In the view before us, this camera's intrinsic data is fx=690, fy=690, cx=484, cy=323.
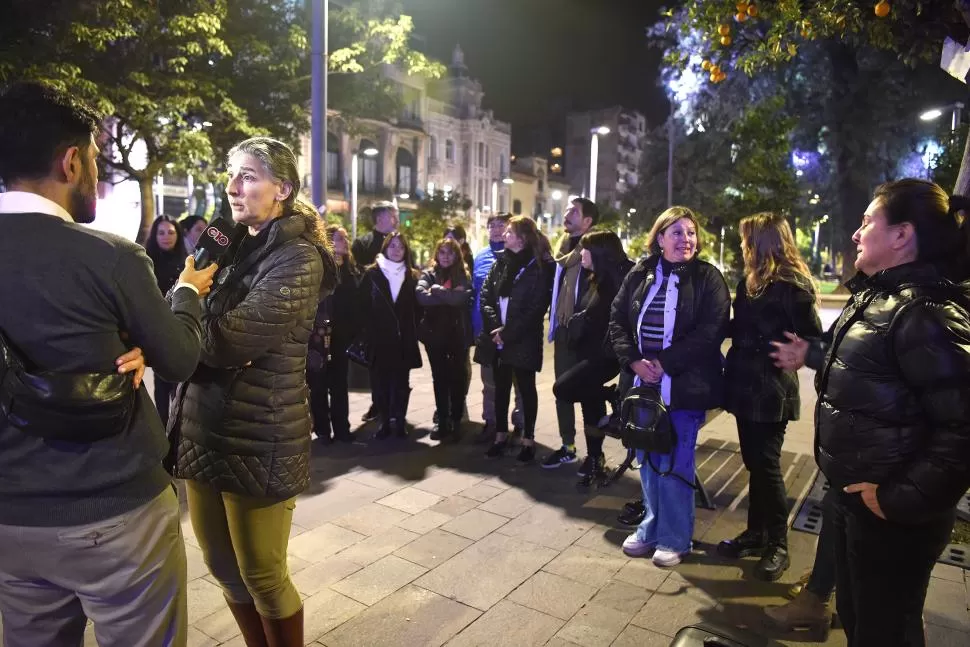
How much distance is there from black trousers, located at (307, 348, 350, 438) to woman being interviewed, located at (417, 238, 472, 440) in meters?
0.86

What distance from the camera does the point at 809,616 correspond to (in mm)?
3395

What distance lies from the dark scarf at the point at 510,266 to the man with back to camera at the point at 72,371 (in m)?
4.33

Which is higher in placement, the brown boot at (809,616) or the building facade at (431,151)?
the building facade at (431,151)

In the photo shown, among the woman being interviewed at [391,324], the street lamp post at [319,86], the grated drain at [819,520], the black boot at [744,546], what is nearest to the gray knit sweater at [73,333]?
the black boot at [744,546]

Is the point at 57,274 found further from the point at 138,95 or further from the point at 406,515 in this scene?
the point at 138,95

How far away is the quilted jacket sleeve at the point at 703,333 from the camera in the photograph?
13.4 feet

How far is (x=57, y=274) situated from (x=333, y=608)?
2427mm

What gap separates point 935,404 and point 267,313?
224cm

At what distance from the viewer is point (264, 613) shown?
2697 millimetres

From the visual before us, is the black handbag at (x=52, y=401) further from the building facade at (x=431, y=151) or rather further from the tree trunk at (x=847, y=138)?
the building facade at (x=431, y=151)

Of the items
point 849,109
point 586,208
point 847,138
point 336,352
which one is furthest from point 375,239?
point 847,138

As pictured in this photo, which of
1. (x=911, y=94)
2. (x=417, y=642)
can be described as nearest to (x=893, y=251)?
(x=417, y=642)

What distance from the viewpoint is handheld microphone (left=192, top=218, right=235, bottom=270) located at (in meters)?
2.53

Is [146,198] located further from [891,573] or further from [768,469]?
[891,573]
